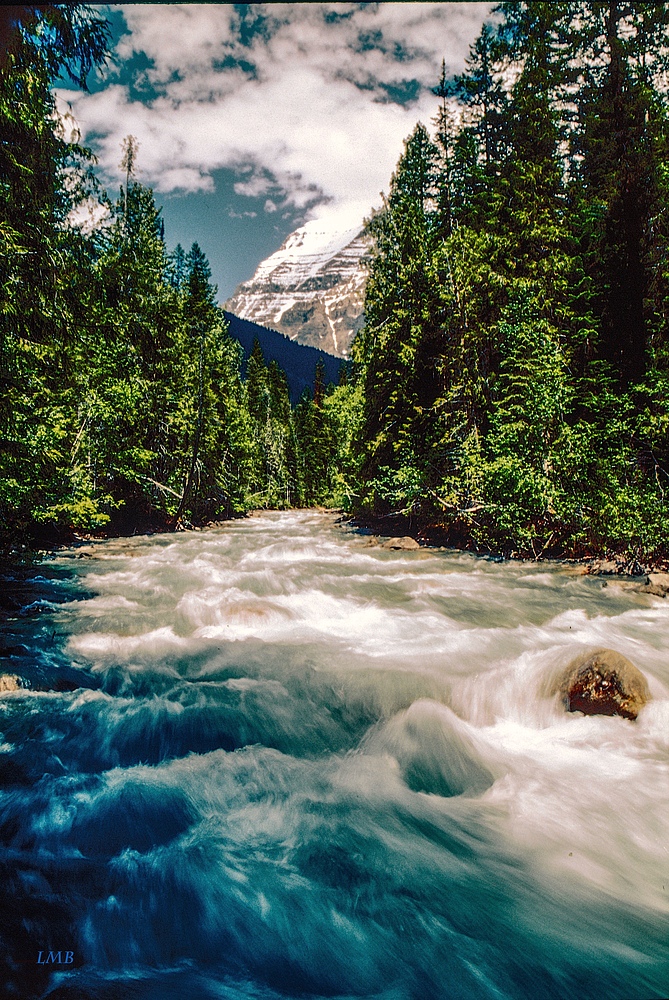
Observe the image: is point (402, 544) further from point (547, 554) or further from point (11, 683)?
point (11, 683)

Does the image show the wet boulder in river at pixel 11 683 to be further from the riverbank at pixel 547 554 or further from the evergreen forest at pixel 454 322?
the riverbank at pixel 547 554

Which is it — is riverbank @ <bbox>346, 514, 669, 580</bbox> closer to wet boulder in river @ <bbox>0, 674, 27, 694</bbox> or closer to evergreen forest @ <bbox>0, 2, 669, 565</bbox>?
evergreen forest @ <bbox>0, 2, 669, 565</bbox>

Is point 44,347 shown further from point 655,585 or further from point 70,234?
point 655,585

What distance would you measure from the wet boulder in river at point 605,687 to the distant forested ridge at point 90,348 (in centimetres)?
752

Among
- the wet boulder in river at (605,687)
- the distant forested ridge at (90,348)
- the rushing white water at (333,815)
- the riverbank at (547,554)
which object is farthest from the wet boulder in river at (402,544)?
the wet boulder in river at (605,687)

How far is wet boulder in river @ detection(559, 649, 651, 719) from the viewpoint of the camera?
477 cm

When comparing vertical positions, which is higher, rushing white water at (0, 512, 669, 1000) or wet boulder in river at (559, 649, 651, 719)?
wet boulder in river at (559, 649, 651, 719)

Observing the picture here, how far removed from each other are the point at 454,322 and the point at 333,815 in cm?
1414

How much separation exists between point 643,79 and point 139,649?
19305 mm

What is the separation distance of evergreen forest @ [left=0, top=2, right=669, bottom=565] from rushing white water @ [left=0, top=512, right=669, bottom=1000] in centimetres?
442

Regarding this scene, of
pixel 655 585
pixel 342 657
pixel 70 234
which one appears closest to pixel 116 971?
pixel 342 657

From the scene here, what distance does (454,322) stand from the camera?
14742 mm

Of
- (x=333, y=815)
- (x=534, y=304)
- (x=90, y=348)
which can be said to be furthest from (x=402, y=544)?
(x=333, y=815)

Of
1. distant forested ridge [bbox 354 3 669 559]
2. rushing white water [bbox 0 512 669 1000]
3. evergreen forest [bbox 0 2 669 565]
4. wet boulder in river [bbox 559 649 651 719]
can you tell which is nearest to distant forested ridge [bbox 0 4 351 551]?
evergreen forest [bbox 0 2 669 565]
